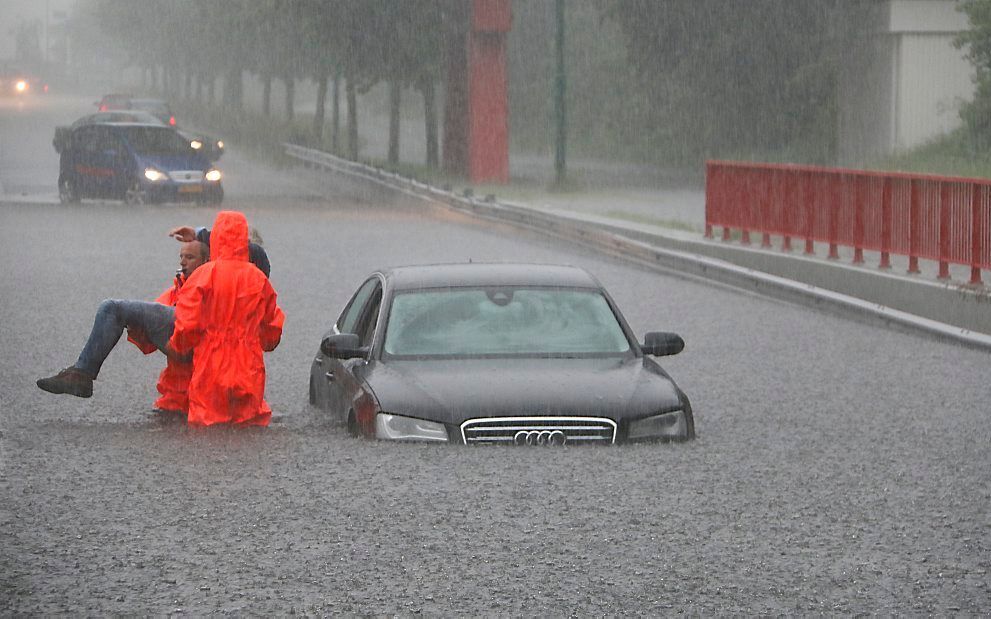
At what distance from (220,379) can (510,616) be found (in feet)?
15.1

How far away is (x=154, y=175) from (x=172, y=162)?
0.71 metres

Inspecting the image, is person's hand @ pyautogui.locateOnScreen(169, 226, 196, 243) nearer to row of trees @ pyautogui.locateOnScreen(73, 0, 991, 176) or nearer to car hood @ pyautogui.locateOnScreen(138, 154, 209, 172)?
car hood @ pyautogui.locateOnScreen(138, 154, 209, 172)

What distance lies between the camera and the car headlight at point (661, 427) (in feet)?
33.8

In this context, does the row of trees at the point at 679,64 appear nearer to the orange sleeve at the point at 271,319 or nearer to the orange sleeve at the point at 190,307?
the orange sleeve at the point at 271,319

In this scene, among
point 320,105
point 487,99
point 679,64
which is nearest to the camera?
point 487,99

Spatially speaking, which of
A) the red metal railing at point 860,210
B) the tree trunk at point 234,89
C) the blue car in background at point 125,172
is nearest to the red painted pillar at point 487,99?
the blue car in background at point 125,172

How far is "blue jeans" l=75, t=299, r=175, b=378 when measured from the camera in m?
11.1

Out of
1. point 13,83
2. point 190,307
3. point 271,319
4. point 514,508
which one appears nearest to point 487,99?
point 271,319

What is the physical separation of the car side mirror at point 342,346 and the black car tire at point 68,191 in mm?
28087

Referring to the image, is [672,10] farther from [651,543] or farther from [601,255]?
[651,543]

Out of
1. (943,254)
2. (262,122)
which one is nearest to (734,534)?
(943,254)

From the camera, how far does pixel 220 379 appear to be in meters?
10.9

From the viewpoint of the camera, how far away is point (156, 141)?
129ft

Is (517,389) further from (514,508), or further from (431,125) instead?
(431,125)
